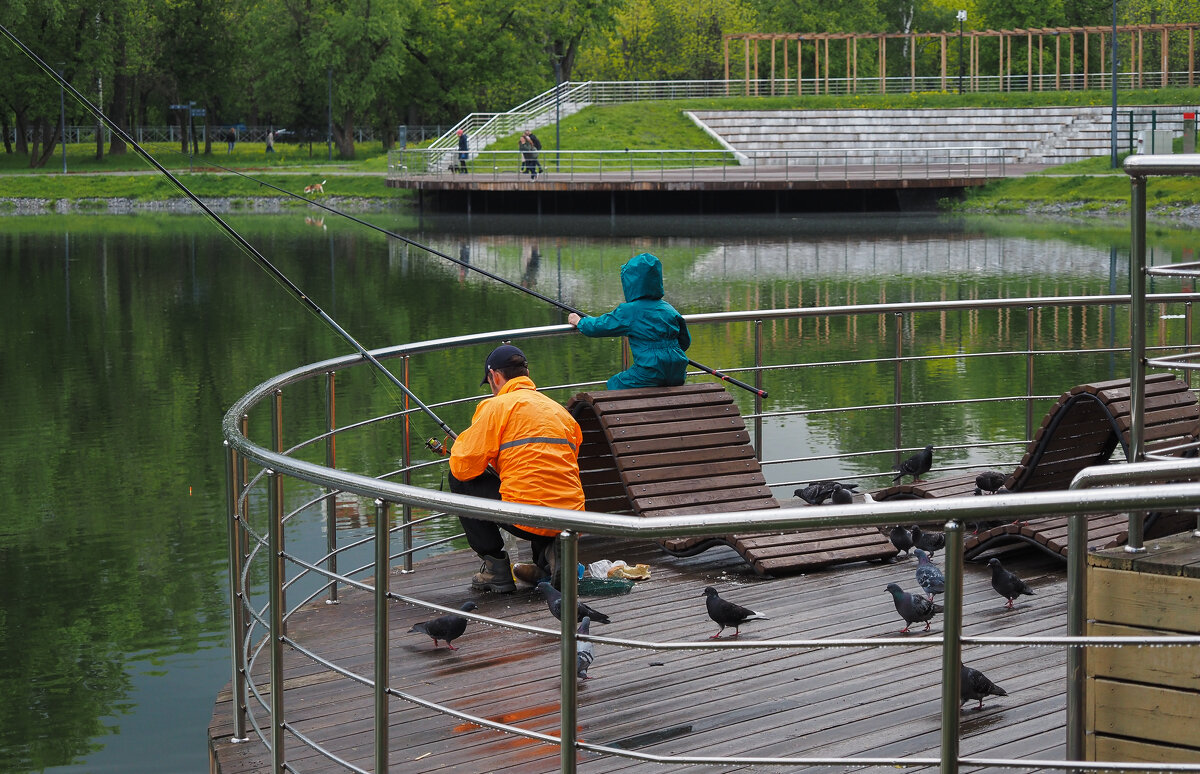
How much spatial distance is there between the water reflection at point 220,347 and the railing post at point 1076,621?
5716 millimetres

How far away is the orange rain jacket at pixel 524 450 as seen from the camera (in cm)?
615

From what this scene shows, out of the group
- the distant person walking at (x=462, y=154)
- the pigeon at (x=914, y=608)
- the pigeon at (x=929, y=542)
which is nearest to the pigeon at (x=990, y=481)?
the pigeon at (x=929, y=542)

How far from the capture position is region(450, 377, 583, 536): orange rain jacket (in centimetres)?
615

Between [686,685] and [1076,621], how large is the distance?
2.13 meters

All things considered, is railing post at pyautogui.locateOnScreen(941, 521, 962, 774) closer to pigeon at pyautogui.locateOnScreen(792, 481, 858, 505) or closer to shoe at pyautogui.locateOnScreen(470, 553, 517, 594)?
shoe at pyautogui.locateOnScreen(470, 553, 517, 594)

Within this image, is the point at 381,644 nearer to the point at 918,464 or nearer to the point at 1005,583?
the point at 1005,583

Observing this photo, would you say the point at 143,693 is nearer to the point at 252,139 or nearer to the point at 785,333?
the point at 785,333

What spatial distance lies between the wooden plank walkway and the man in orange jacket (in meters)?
0.54

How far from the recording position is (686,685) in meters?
5.18

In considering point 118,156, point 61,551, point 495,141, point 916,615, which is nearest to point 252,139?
point 118,156

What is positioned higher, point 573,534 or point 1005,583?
point 573,534

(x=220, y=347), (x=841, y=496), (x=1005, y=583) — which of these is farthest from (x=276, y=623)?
(x=220, y=347)

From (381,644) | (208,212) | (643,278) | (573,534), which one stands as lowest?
(381,644)

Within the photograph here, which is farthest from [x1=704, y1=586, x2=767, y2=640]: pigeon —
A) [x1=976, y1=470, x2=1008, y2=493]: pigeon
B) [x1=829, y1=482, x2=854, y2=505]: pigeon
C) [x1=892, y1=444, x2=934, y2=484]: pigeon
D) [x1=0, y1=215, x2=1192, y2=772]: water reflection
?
[x1=0, y1=215, x2=1192, y2=772]: water reflection
